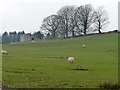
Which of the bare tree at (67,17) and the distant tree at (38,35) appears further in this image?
the distant tree at (38,35)

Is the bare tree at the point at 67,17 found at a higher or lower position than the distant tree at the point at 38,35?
higher

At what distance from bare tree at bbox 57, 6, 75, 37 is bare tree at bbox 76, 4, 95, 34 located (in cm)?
328

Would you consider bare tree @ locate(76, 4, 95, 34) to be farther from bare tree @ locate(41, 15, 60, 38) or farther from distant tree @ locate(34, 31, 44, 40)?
distant tree @ locate(34, 31, 44, 40)

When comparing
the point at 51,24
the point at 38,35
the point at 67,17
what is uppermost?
the point at 67,17

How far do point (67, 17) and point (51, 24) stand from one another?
845 cm

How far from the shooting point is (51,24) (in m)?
152

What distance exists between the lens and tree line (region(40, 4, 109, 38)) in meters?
139

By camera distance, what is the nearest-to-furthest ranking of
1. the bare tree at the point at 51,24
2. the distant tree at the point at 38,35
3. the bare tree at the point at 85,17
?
the bare tree at the point at 85,17
the bare tree at the point at 51,24
the distant tree at the point at 38,35

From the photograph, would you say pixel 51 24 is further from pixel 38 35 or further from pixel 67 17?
pixel 38 35

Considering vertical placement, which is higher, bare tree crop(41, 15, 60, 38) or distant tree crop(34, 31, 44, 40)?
bare tree crop(41, 15, 60, 38)

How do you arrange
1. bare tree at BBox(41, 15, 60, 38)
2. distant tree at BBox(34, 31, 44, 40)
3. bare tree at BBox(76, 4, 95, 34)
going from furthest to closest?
1. distant tree at BBox(34, 31, 44, 40)
2. bare tree at BBox(41, 15, 60, 38)
3. bare tree at BBox(76, 4, 95, 34)

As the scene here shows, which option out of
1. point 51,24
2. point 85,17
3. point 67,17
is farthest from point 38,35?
point 85,17

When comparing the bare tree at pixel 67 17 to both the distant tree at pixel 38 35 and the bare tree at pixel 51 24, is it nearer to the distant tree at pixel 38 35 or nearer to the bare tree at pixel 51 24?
the bare tree at pixel 51 24

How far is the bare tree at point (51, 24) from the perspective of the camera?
15000cm
